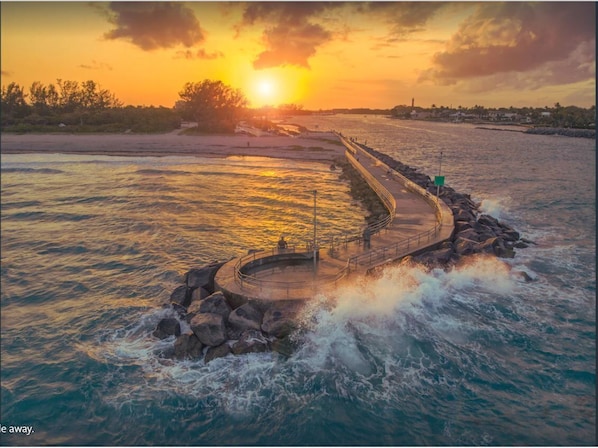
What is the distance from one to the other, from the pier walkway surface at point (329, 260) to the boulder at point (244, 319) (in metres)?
0.79

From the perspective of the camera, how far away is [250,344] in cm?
1658

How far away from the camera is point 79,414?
13.8 meters

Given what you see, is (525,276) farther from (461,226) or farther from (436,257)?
(461,226)

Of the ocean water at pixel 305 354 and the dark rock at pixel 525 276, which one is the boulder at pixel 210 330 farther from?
the dark rock at pixel 525 276

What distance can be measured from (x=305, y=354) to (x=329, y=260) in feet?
21.7

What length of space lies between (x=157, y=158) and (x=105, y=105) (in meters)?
94.4

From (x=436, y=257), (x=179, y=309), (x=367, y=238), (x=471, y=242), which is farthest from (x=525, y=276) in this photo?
(x=179, y=309)

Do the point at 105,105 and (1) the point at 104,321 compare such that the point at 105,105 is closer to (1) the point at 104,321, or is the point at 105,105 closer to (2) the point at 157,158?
(2) the point at 157,158

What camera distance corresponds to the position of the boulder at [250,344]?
16547mm

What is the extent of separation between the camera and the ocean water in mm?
13266

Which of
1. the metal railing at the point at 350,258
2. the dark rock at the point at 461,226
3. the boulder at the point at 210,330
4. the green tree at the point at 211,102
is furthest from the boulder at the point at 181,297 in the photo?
the green tree at the point at 211,102

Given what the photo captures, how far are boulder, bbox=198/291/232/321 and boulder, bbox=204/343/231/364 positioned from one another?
1465 mm

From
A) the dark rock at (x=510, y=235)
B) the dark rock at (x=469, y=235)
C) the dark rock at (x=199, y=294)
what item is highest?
the dark rock at (x=469, y=235)

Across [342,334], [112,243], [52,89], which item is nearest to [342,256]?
[342,334]
